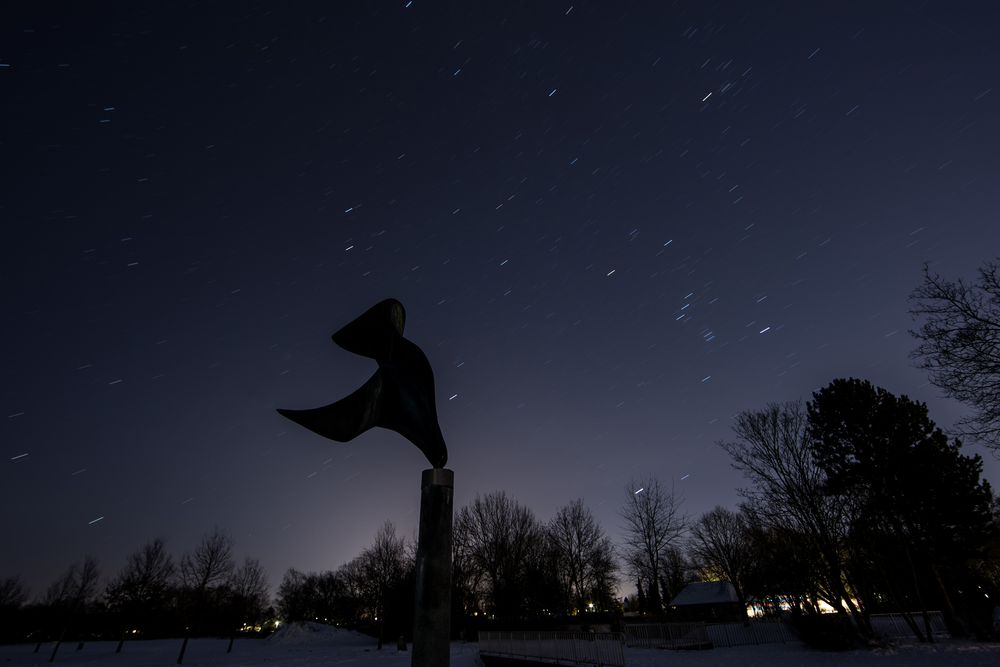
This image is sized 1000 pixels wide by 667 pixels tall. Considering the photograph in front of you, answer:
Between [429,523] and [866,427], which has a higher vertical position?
[866,427]

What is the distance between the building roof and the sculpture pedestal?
54.0 meters

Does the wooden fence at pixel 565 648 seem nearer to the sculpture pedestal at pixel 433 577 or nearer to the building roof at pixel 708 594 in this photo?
the sculpture pedestal at pixel 433 577

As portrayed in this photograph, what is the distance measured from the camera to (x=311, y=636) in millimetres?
59094

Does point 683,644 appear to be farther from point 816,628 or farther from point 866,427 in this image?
point 866,427

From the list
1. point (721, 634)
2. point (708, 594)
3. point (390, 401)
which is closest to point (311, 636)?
point (708, 594)

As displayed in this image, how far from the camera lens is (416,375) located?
3.27 m

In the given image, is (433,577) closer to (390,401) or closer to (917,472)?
(390,401)

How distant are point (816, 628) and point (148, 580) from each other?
69.3 m

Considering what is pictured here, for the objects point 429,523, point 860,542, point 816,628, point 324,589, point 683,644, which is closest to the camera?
point 429,523

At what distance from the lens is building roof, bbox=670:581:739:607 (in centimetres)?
4553

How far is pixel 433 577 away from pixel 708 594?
2208 inches

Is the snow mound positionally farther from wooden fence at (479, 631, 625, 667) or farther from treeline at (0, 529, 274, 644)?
wooden fence at (479, 631, 625, 667)

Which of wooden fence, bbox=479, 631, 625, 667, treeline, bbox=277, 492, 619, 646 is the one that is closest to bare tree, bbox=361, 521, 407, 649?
treeline, bbox=277, 492, 619, 646

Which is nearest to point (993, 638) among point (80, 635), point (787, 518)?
point (787, 518)
